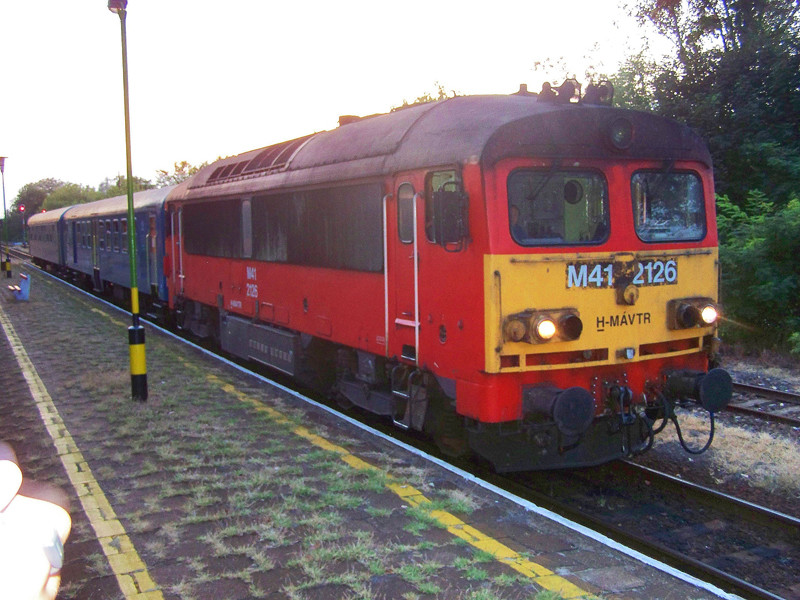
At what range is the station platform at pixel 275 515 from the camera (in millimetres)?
4355

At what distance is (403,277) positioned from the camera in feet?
23.1

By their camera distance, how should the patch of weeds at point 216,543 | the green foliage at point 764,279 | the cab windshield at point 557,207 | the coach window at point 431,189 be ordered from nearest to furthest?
the patch of weeds at point 216,543, the cab windshield at point 557,207, the coach window at point 431,189, the green foliage at point 764,279

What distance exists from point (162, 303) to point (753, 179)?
13.3 m

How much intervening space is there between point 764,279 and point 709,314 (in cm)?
680

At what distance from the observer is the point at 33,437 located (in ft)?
25.0

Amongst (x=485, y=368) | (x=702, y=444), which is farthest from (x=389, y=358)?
(x=702, y=444)

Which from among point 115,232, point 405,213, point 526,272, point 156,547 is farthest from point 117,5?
point 115,232

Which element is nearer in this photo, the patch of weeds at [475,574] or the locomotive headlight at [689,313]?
the patch of weeds at [475,574]

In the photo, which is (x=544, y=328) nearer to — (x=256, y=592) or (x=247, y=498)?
(x=247, y=498)

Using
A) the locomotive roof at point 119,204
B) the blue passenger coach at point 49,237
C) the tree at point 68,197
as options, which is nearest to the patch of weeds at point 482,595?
the locomotive roof at point 119,204

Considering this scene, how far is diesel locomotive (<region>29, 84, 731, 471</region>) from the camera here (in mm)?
5969

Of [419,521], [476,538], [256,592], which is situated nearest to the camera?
[256,592]

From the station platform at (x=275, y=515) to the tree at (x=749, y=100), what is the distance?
12.8m

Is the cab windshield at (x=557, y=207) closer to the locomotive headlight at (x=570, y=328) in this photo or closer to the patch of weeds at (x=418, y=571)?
the locomotive headlight at (x=570, y=328)
